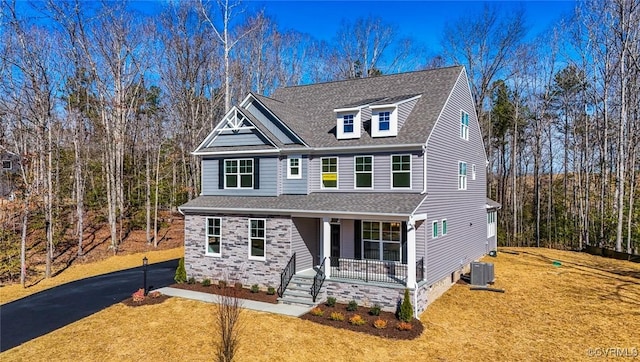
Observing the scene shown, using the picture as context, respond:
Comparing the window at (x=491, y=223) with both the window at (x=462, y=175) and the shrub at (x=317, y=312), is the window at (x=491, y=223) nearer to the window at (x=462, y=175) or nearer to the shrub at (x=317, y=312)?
the window at (x=462, y=175)

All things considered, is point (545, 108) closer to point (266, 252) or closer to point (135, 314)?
point (266, 252)

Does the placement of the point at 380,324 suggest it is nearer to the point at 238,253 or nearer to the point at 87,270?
the point at 238,253

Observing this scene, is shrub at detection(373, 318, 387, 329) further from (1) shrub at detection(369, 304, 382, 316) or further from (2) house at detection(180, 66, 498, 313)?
(2) house at detection(180, 66, 498, 313)

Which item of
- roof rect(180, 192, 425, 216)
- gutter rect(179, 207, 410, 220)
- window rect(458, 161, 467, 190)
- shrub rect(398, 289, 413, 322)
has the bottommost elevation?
shrub rect(398, 289, 413, 322)

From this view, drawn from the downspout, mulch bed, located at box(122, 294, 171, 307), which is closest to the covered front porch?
the downspout

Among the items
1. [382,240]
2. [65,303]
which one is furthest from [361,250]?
[65,303]

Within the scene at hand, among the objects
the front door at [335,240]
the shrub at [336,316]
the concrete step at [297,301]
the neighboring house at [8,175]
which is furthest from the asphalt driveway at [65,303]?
the shrub at [336,316]
